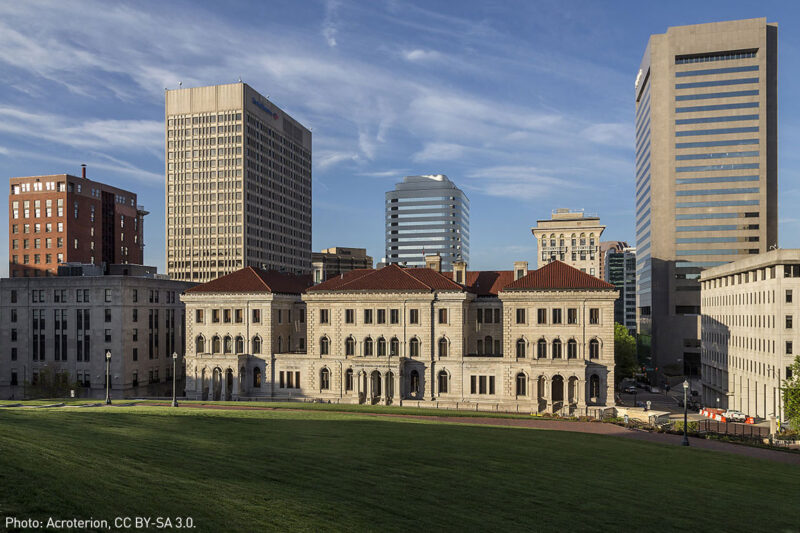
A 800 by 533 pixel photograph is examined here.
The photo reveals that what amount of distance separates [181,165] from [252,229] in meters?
28.9

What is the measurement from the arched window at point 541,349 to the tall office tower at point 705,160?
3443 inches

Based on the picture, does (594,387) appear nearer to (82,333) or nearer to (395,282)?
(395,282)

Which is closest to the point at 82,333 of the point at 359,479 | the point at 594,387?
the point at 594,387

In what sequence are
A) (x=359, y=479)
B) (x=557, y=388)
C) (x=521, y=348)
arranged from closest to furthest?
1. (x=359, y=479)
2. (x=557, y=388)
3. (x=521, y=348)

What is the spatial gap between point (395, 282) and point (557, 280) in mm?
21098

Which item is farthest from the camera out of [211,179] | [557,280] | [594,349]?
[211,179]

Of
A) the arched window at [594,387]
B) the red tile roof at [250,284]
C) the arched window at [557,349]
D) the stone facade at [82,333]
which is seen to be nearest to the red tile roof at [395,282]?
the red tile roof at [250,284]

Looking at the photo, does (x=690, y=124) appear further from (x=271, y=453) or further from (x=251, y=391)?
(x=271, y=453)

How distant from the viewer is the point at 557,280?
253 ft

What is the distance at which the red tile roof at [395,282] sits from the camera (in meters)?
79.2

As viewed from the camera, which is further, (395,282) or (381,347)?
(395,282)

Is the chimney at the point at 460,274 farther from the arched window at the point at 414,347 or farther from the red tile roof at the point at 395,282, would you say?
the arched window at the point at 414,347

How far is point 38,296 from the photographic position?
3787 inches

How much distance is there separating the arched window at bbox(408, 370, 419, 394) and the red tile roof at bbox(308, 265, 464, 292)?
11169 mm
